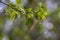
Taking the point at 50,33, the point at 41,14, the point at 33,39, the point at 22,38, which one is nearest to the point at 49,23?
the point at 50,33

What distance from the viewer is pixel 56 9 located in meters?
3.09

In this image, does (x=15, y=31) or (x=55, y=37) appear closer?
(x=15, y=31)

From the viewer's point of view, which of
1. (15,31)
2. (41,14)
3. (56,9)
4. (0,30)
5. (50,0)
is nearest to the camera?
(41,14)

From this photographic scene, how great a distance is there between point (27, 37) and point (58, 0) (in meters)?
0.79

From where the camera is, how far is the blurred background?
9.13 feet

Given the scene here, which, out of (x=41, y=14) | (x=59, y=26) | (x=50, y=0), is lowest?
(x=41, y=14)

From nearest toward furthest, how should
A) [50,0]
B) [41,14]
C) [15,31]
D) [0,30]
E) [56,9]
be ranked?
[41,14] → [0,30] → [15,31] → [56,9] → [50,0]

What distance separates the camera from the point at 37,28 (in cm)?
278

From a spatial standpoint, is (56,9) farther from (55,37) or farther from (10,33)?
(10,33)

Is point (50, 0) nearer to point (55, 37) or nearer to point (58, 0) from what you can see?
point (58, 0)

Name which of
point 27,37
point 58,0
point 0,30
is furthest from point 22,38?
point 58,0

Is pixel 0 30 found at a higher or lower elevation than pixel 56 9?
lower

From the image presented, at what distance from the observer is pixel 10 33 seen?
9.52ft

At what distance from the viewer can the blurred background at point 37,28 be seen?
9.13ft
